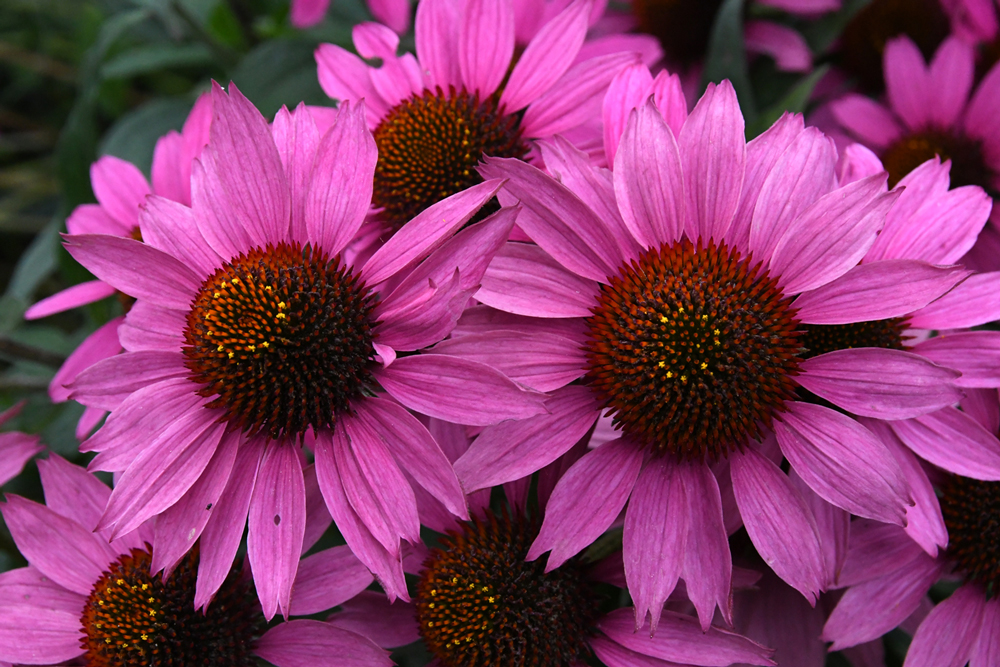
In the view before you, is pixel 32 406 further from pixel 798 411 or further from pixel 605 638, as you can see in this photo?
pixel 798 411

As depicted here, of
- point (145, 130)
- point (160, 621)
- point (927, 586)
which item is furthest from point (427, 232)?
point (145, 130)

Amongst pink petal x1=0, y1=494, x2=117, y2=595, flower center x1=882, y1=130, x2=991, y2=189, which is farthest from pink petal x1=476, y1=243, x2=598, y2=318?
flower center x1=882, y1=130, x2=991, y2=189

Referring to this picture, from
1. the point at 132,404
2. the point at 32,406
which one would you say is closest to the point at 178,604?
the point at 132,404

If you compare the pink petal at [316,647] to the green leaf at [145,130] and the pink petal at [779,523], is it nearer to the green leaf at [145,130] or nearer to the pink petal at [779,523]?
the pink petal at [779,523]

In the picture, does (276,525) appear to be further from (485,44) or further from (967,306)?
(967,306)

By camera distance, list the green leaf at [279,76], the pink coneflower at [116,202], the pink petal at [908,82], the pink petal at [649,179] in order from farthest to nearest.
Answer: the green leaf at [279,76] → the pink petal at [908,82] → the pink coneflower at [116,202] → the pink petal at [649,179]

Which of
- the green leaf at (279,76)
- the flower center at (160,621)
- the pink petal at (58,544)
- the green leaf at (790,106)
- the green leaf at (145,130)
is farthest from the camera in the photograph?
the green leaf at (145,130)

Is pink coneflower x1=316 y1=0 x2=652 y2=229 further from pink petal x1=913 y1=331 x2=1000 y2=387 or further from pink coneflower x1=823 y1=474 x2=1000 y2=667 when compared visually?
pink coneflower x1=823 y1=474 x2=1000 y2=667

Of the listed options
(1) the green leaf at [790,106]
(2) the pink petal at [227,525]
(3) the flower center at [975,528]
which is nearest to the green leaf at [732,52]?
(1) the green leaf at [790,106]
